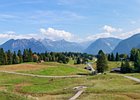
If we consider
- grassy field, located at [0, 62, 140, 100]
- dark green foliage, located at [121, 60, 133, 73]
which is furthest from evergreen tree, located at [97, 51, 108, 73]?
dark green foliage, located at [121, 60, 133, 73]

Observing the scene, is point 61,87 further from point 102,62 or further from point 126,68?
point 126,68

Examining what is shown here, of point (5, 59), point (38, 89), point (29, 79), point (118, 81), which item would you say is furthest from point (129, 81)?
point (5, 59)

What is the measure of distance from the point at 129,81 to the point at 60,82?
64.7 ft

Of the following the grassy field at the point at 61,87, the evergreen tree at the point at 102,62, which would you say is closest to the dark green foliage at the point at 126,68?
the evergreen tree at the point at 102,62

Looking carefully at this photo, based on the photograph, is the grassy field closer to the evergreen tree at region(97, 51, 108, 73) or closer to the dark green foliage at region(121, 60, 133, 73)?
the evergreen tree at region(97, 51, 108, 73)

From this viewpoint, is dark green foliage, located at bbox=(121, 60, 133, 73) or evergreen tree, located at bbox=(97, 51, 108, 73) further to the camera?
dark green foliage, located at bbox=(121, 60, 133, 73)

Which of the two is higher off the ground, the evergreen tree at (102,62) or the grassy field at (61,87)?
the evergreen tree at (102,62)

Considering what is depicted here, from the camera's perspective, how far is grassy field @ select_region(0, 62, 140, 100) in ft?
196

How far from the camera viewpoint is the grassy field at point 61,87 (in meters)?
59.7

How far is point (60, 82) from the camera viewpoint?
92.8m

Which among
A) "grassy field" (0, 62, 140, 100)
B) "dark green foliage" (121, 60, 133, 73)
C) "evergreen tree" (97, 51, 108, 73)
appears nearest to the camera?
"grassy field" (0, 62, 140, 100)

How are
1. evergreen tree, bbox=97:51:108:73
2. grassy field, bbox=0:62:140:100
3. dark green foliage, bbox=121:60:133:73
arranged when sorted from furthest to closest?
dark green foliage, bbox=121:60:133:73 → evergreen tree, bbox=97:51:108:73 → grassy field, bbox=0:62:140:100

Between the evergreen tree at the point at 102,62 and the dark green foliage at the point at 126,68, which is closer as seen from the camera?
the evergreen tree at the point at 102,62

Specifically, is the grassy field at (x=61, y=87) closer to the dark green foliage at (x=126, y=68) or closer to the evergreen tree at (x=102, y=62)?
the evergreen tree at (x=102, y=62)
